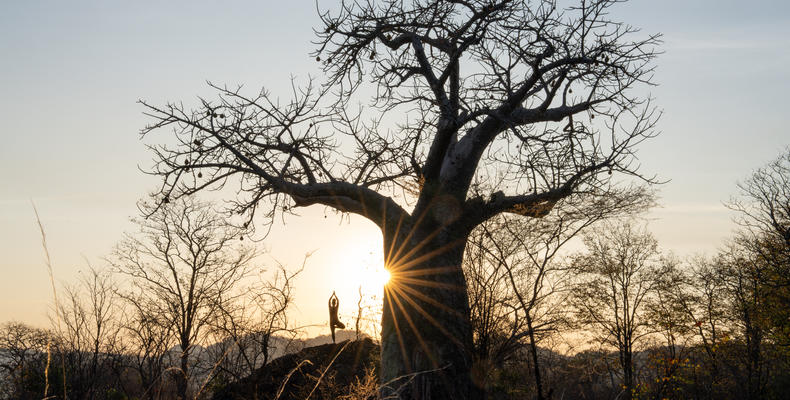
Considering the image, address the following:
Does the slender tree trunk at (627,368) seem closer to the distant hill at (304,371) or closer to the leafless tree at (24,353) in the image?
the distant hill at (304,371)

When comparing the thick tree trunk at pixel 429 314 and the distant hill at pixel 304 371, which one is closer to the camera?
the thick tree trunk at pixel 429 314

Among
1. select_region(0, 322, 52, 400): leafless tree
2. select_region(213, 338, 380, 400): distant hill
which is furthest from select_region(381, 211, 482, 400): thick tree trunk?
select_region(0, 322, 52, 400): leafless tree

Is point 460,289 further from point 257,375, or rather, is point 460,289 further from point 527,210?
point 257,375

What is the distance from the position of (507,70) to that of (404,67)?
5.35 feet

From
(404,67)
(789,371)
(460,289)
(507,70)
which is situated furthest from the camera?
(789,371)

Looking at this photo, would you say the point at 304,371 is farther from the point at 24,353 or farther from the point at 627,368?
the point at 627,368

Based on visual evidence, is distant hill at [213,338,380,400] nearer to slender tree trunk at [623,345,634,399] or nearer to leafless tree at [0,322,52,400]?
leafless tree at [0,322,52,400]

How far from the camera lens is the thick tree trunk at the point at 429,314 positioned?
263 inches

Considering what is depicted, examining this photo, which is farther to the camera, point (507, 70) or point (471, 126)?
point (471, 126)

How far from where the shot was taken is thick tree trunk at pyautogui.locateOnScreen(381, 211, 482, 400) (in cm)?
669

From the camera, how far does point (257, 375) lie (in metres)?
10.2

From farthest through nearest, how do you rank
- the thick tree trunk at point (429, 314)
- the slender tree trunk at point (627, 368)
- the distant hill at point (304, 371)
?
the slender tree trunk at point (627, 368) < the distant hill at point (304, 371) < the thick tree trunk at point (429, 314)

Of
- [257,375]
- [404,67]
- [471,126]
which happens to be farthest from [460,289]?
[257,375]

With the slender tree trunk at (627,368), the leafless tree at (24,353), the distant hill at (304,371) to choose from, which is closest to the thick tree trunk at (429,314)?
the distant hill at (304,371)
